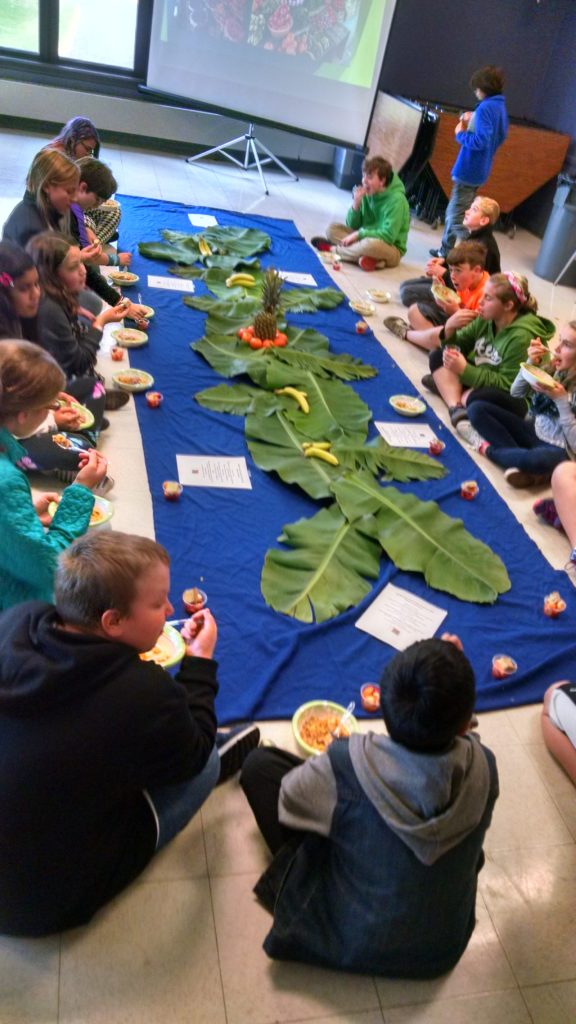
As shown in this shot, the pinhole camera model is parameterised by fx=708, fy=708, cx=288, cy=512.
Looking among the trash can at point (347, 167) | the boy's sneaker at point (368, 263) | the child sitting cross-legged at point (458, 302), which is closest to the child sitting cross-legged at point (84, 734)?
the child sitting cross-legged at point (458, 302)

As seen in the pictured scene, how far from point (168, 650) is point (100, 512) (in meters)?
0.75

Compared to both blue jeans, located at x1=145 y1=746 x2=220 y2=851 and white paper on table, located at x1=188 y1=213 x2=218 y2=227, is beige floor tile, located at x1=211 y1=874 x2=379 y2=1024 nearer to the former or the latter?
blue jeans, located at x1=145 y1=746 x2=220 y2=851

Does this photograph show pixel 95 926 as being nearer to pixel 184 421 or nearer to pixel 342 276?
pixel 184 421

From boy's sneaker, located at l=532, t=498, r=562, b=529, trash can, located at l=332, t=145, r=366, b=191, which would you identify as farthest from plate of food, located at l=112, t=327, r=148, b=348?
trash can, located at l=332, t=145, r=366, b=191

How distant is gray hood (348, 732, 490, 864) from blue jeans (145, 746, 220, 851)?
479mm

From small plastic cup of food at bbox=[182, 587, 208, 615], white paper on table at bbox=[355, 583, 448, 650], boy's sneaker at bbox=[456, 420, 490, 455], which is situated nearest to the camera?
small plastic cup of food at bbox=[182, 587, 208, 615]

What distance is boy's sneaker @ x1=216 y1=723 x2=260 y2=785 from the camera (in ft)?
6.51

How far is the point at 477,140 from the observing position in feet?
18.9

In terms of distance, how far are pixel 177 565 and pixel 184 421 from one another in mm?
1059

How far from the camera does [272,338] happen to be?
416 cm

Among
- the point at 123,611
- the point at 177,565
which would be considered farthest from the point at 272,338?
Result: the point at 123,611

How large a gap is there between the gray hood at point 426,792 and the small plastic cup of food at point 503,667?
1.08 metres

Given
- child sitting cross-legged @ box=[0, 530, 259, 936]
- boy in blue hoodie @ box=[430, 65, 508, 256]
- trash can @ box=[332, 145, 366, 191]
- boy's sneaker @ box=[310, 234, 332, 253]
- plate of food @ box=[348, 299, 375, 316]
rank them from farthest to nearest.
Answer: trash can @ box=[332, 145, 366, 191], boy's sneaker @ box=[310, 234, 332, 253], boy in blue hoodie @ box=[430, 65, 508, 256], plate of food @ box=[348, 299, 375, 316], child sitting cross-legged @ box=[0, 530, 259, 936]

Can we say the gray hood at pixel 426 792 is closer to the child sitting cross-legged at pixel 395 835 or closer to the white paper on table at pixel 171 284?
the child sitting cross-legged at pixel 395 835
